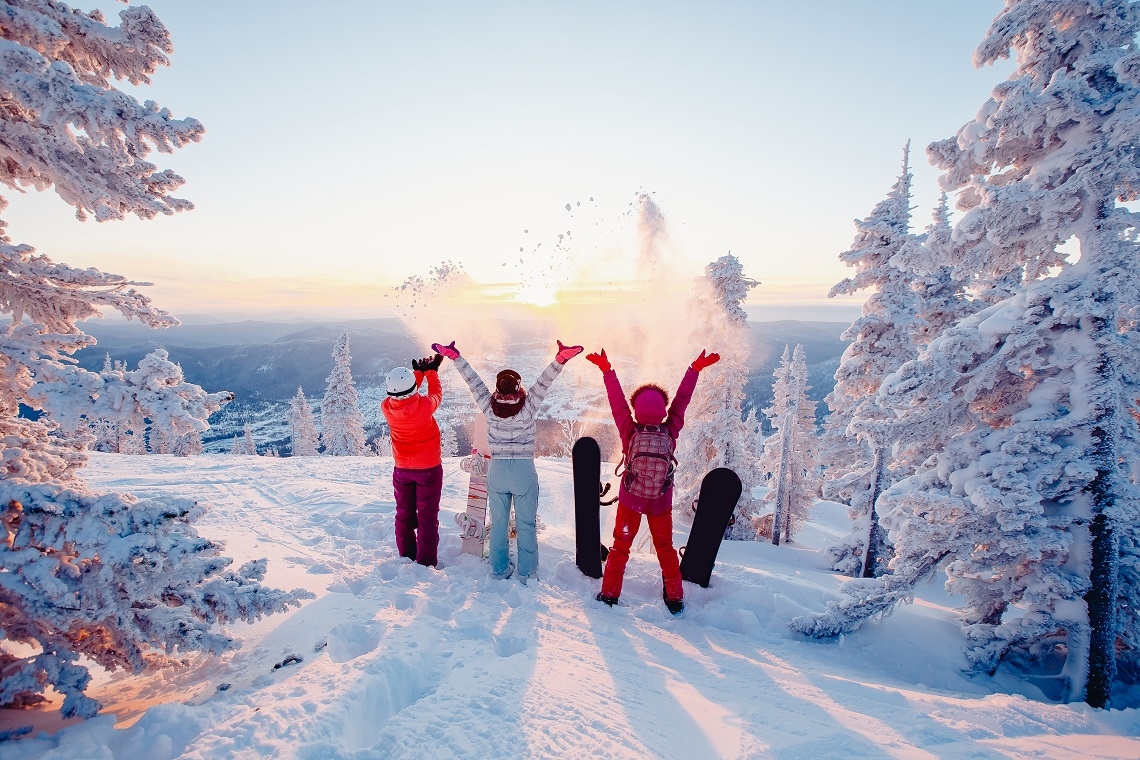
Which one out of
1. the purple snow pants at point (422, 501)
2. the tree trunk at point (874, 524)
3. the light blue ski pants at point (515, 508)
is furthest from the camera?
the tree trunk at point (874, 524)

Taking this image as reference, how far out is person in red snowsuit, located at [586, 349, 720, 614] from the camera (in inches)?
271

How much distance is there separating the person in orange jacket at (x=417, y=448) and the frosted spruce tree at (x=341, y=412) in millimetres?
33008

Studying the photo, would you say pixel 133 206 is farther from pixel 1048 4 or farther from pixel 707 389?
pixel 707 389

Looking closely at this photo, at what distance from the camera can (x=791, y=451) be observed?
1078 inches

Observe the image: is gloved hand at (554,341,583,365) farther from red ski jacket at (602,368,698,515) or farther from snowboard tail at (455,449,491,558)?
snowboard tail at (455,449,491,558)

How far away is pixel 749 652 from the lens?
20.8 feet

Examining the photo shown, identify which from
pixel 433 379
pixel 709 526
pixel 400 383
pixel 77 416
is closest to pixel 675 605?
pixel 709 526

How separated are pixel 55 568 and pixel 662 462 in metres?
5.83

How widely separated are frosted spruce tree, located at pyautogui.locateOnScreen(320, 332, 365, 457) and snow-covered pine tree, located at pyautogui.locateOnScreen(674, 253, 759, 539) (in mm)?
26516

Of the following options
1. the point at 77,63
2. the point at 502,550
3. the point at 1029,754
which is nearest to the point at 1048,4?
the point at 1029,754

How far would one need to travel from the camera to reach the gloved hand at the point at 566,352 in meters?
6.69

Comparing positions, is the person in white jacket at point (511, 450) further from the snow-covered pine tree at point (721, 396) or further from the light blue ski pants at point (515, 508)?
the snow-covered pine tree at point (721, 396)

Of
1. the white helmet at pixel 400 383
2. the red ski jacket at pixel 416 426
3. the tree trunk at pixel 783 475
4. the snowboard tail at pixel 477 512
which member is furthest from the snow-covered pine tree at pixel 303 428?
the white helmet at pixel 400 383

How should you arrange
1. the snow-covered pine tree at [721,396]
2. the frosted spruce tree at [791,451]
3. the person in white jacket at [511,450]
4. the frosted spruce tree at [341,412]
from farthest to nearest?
1. the frosted spruce tree at [341,412]
2. the frosted spruce tree at [791,451]
3. the snow-covered pine tree at [721,396]
4. the person in white jacket at [511,450]
